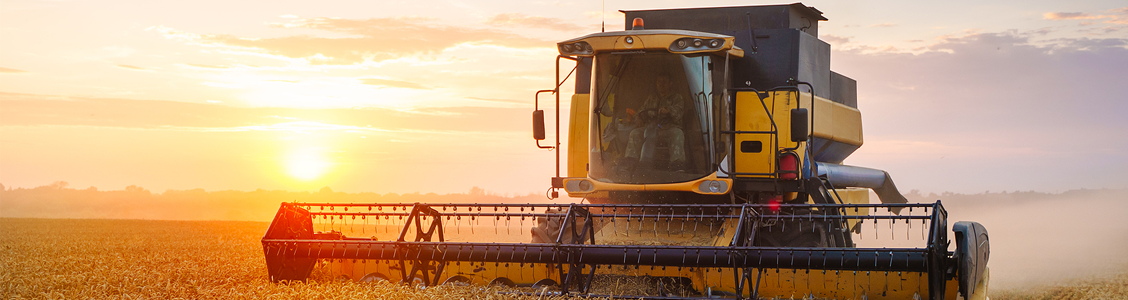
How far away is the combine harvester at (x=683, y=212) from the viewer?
563cm

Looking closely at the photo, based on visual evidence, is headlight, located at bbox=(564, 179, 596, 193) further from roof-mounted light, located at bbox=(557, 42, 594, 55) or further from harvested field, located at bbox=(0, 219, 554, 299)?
harvested field, located at bbox=(0, 219, 554, 299)

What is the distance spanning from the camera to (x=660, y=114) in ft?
22.4

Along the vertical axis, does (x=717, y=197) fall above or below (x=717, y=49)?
below

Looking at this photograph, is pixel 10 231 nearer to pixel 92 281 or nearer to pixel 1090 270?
pixel 92 281

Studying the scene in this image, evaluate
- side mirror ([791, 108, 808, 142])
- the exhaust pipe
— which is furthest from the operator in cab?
the exhaust pipe

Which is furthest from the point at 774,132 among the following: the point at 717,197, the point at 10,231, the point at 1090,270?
the point at 10,231

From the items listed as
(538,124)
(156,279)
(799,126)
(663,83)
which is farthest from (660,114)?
(156,279)

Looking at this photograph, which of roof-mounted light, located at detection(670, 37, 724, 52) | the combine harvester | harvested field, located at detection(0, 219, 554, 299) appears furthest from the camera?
roof-mounted light, located at detection(670, 37, 724, 52)

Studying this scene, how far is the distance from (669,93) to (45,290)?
5454 millimetres

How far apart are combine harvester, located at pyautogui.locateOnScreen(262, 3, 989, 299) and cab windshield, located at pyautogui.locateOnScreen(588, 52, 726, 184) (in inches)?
0.4

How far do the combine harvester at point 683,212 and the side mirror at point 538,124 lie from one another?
0.02m

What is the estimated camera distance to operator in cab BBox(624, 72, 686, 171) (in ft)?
22.3

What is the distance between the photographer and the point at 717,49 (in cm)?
660

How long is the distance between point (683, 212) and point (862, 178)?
365 cm
